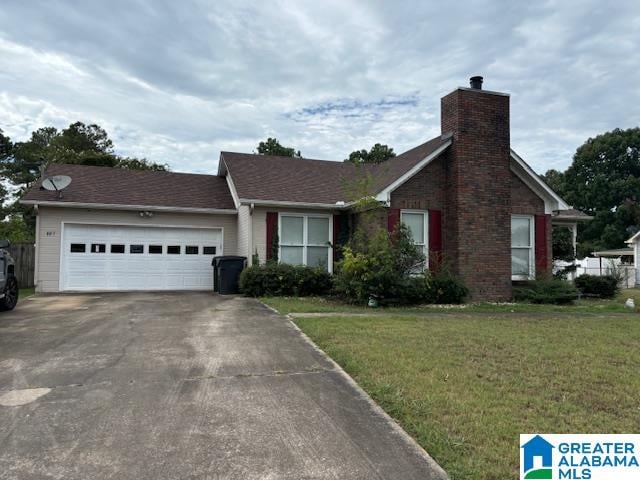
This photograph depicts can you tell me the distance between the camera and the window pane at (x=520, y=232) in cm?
1444

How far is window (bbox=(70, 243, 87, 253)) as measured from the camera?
14.9m

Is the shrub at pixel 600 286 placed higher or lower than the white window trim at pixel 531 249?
lower

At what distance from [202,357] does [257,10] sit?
9.03m

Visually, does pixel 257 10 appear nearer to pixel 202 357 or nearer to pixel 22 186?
pixel 202 357

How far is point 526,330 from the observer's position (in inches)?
330

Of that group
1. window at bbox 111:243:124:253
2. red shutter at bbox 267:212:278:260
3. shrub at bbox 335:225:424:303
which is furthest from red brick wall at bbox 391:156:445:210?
window at bbox 111:243:124:253

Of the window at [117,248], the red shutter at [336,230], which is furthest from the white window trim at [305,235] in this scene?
the window at [117,248]

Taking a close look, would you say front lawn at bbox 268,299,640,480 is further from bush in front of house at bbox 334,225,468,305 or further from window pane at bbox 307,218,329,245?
window pane at bbox 307,218,329,245

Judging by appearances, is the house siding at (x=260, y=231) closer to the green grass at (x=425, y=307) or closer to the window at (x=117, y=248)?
the green grass at (x=425, y=307)

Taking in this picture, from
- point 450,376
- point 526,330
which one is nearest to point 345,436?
point 450,376

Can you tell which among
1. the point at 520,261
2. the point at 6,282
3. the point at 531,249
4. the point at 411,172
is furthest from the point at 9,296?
the point at 531,249

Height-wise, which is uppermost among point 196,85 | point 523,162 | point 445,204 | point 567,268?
point 196,85

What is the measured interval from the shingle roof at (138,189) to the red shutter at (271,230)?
97.2 inches

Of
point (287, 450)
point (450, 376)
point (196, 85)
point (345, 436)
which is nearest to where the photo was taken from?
point (287, 450)
